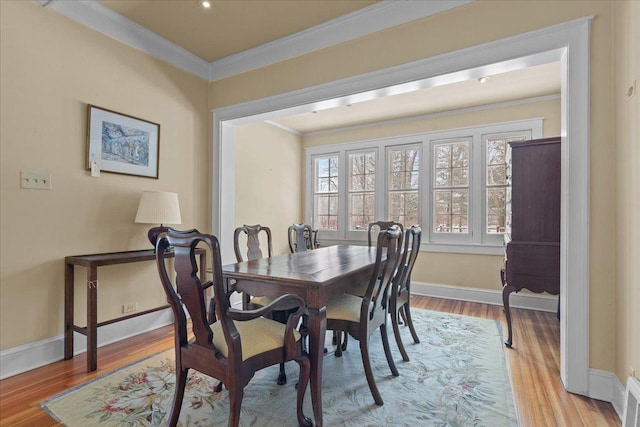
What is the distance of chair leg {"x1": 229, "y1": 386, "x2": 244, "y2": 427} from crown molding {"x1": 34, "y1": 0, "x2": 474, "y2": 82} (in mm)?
2847

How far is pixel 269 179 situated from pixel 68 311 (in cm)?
308

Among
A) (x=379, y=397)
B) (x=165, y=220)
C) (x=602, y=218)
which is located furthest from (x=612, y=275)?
(x=165, y=220)

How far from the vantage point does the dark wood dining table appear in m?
1.65

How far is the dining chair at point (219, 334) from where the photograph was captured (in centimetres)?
136

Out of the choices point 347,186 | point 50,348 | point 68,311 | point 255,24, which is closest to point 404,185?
point 347,186

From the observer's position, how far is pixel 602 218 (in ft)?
6.49

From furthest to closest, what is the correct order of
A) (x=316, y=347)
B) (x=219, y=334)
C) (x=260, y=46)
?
(x=260, y=46)
(x=316, y=347)
(x=219, y=334)

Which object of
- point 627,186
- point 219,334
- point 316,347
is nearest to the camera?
point 219,334

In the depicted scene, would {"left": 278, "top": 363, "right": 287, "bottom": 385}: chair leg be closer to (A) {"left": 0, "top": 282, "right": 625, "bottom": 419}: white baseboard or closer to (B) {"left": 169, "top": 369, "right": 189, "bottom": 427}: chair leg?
(B) {"left": 169, "top": 369, "right": 189, "bottom": 427}: chair leg

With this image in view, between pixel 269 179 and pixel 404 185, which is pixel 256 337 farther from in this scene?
pixel 404 185

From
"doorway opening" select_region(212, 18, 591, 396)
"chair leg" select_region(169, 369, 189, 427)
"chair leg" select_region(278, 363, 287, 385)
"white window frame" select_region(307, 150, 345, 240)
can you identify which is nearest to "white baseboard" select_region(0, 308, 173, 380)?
"chair leg" select_region(169, 369, 189, 427)

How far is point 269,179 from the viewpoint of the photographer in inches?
198

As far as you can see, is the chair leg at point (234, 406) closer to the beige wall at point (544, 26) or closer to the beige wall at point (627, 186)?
the beige wall at point (627, 186)

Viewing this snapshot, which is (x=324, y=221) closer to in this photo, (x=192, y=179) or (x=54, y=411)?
(x=192, y=179)
